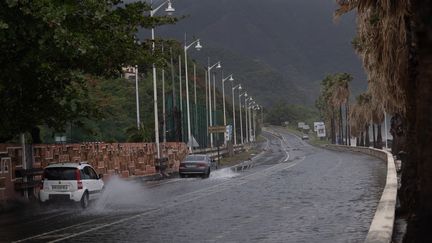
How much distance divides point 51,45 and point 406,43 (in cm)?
890

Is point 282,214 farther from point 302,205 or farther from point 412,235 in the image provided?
point 412,235

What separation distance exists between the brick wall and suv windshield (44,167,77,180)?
2.25 meters

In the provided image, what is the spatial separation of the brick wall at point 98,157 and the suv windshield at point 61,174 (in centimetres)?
225

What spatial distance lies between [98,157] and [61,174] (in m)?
13.8

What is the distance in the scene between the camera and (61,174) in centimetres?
2312

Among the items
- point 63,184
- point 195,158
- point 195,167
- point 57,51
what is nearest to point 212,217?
point 57,51

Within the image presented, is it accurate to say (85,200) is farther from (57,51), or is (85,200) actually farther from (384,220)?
(384,220)

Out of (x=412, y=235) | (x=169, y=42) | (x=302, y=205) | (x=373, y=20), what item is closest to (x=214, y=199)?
(x=302, y=205)

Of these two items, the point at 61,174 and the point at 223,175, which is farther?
A: the point at 223,175

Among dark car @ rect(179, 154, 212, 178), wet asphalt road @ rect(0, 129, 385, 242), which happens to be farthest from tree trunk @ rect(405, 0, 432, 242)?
dark car @ rect(179, 154, 212, 178)

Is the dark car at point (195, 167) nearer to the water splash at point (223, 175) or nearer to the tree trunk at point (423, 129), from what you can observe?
the water splash at point (223, 175)

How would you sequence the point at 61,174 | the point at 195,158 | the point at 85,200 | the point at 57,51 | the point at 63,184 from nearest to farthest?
the point at 57,51 → the point at 63,184 → the point at 61,174 → the point at 85,200 → the point at 195,158

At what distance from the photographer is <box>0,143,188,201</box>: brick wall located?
25094 mm

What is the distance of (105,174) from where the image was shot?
124 ft
